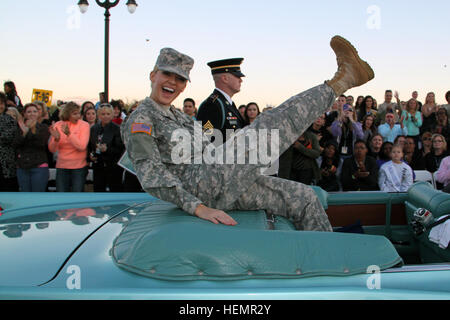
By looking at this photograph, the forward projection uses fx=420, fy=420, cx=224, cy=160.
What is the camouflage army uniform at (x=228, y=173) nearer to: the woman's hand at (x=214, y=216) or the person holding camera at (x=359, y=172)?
the woman's hand at (x=214, y=216)

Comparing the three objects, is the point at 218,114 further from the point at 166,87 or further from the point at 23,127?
the point at 23,127

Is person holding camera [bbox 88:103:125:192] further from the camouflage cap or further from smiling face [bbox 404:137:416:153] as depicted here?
smiling face [bbox 404:137:416:153]

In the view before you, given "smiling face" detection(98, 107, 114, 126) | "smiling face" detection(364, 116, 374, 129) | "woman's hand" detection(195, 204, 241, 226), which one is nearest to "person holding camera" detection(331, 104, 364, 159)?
"smiling face" detection(364, 116, 374, 129)

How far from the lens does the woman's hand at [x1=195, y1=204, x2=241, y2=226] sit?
195 centimetres

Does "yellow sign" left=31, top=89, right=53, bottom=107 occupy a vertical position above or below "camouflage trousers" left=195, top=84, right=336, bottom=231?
above

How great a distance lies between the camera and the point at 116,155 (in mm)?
5660

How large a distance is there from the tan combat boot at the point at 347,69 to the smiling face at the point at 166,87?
35.2 inches

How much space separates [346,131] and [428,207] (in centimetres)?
452

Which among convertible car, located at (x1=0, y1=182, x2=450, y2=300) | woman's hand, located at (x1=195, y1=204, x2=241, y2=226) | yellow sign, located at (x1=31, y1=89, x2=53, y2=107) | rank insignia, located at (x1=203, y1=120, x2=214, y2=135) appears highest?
yellow sign, located at (x1=31, y1=89, x2=53, y2=107)

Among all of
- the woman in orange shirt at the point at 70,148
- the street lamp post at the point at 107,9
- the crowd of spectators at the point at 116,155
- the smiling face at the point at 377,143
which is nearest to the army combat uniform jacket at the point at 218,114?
the crowd of spectators at the point at 116,155

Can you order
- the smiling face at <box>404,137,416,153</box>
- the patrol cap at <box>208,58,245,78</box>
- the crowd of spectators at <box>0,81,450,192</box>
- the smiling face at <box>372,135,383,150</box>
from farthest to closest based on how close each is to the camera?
the smiling face at <box>404,137,416,153</box> < the smiling face at <box>372,135,383,150</box> < the crowd of spectators at <box>0,81,450,192</box> < the patrol cap at <box>208,58,245,78</box>

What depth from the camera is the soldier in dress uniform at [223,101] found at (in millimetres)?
3779

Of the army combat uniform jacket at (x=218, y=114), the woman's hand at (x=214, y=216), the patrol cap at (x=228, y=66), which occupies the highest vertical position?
the patrol cap at (x=228, y=66)

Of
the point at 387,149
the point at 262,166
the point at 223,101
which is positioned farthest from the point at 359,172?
the point at 262,166
